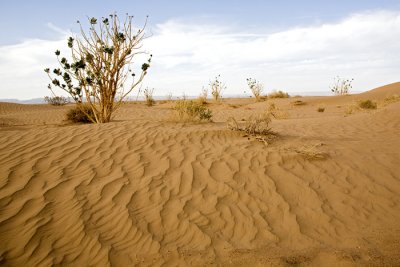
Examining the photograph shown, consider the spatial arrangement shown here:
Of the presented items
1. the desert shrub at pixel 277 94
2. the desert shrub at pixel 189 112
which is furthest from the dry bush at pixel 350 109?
the desert shrub at pixel 277 94

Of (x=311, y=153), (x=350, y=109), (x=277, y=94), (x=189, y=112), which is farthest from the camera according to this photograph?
(x=277, y=94)

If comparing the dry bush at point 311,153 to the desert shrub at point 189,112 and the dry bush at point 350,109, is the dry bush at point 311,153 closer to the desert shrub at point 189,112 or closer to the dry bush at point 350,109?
the desert shrub at point 189,112

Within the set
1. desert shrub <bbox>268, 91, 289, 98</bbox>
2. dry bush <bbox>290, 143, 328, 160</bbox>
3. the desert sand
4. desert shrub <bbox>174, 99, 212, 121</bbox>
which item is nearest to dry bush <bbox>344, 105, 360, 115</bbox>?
the desert sand

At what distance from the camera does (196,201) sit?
3.47 m

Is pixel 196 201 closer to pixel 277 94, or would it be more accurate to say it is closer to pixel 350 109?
pixel 350 109

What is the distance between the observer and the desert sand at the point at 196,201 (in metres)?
2.75

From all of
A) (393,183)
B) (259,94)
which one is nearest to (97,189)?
(393,183)

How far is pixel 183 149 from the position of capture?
4.89 meters

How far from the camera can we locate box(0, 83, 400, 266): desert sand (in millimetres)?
2746

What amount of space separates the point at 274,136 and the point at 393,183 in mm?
2038

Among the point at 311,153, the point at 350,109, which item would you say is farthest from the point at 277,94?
the point at 311,153

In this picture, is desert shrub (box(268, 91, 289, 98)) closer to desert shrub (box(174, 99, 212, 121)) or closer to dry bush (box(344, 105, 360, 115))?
dry bush (box(344, 105, 360, 115))

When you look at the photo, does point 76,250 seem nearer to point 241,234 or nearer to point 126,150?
point 241,234

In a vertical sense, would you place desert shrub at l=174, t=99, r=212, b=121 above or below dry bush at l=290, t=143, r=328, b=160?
above
